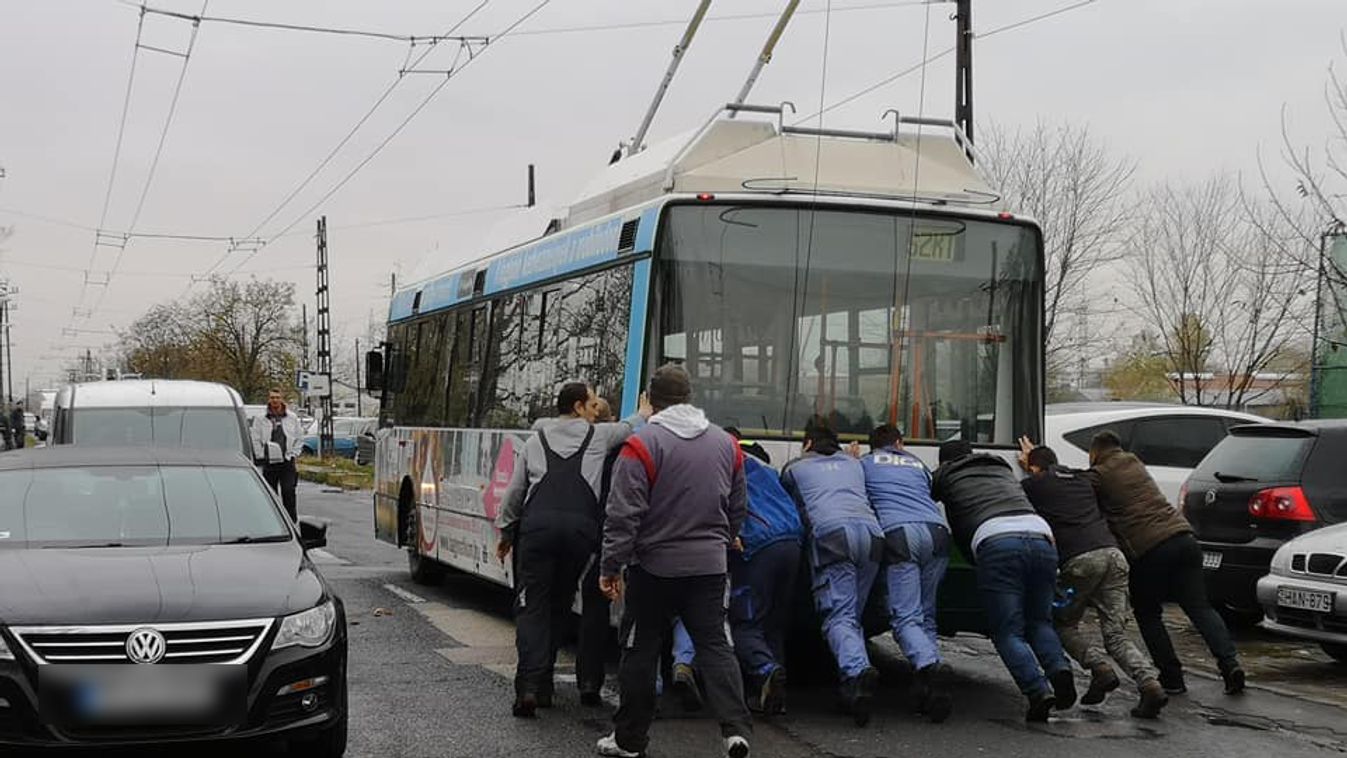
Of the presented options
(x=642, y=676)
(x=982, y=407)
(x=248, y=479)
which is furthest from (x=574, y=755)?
(x=982, y=407)

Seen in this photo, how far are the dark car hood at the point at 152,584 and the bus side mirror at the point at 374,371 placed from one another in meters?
8.38

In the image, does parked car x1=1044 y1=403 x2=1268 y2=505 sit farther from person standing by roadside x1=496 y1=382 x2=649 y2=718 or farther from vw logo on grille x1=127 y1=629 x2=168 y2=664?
vw logo on grille x1=127 y1=629 x2=168 y2=664

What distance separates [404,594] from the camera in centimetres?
1445

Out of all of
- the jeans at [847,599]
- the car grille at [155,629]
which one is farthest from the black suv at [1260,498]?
the car grille at [155,629]

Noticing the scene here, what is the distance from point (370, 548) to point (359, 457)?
30.0 metres

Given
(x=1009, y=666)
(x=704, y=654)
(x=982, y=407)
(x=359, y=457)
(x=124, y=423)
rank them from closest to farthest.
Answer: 1. (x=704, y=654)
2. (x=1009, y=666)
3. (x=982, y=407)
4. (x=124, y=423)
5. (x=359, y=457)

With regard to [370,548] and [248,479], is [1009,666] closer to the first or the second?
[248,479]

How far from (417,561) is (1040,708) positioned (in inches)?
310

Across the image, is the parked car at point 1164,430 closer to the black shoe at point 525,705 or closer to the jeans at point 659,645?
the black shoe at point 525,705

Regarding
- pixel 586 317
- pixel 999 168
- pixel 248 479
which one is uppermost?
pixel 999 168

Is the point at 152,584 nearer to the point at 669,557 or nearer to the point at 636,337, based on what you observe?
the point at 669,557

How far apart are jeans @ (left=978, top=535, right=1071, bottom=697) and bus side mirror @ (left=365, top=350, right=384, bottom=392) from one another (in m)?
8.67

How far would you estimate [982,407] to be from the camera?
32.5 feet

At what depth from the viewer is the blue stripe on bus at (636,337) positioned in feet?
31.2
